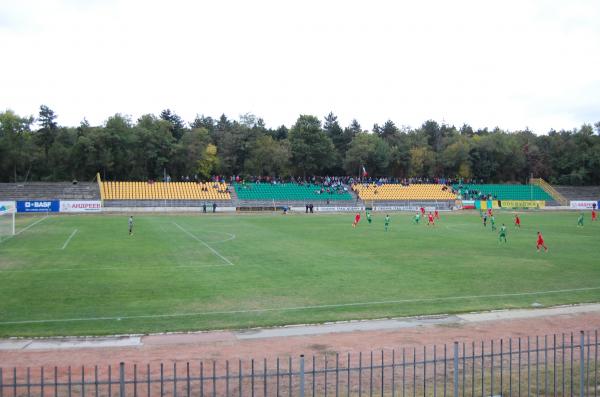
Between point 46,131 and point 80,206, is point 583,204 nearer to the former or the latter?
point 80,206

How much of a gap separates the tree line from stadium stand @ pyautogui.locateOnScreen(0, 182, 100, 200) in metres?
12.0

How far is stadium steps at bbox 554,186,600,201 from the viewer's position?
303 feet

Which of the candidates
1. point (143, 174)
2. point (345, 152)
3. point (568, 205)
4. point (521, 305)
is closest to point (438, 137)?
point (345, 152)

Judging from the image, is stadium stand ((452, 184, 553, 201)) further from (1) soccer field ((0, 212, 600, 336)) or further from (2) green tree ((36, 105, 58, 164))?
(2) green tree ((36, 105, 58, 164))

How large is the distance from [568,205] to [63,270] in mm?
83286

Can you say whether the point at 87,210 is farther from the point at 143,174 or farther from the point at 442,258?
the point at 442,258

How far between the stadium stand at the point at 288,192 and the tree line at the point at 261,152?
12.1m

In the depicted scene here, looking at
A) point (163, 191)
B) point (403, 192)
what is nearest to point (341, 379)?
point (163, 191)

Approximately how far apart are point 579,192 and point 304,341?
9233cm

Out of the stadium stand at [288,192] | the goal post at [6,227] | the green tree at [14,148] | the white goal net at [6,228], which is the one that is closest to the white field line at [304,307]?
the white goal net at [6,228]

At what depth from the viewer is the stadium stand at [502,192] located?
298ft

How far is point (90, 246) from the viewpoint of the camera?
114ft

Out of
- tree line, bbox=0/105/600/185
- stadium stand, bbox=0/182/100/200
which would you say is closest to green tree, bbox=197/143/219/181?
tree line, bbox=0/105/600/185

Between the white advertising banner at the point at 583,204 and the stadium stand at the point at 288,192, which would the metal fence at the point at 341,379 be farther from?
the white advertising banner at the point at 583,204
